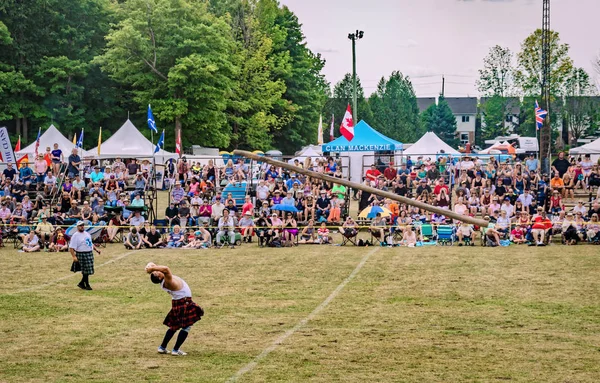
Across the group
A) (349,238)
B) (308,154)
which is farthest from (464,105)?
(349,238)

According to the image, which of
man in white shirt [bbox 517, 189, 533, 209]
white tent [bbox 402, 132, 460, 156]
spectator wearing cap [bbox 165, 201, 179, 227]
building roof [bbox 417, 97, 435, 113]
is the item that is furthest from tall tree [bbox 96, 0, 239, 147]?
building roof [bbox 417, 97, 435, 113]

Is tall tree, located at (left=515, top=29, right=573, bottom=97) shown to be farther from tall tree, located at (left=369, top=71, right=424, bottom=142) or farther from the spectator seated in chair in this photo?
the spectator seated in chair

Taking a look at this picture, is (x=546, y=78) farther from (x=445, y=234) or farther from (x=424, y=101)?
(x=424, y=101)

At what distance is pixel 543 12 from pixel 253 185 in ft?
45.6

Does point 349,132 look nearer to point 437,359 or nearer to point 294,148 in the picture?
point 437,359

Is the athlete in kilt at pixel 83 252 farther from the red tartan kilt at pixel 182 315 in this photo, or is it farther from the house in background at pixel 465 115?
the house in background at pixel 465 115

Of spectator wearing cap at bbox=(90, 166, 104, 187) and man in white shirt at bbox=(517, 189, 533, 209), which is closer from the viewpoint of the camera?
man in white shirt at bbox=(517, 189, 533, 209)

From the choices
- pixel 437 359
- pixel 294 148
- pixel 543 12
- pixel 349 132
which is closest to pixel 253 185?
pixel 349 132

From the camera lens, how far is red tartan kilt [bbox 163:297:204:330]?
9609mm

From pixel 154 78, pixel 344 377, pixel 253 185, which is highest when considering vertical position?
pixel 154 78

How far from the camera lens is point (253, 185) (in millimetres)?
25422

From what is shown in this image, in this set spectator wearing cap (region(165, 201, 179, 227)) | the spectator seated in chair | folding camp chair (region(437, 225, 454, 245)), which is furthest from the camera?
spectator wearing cap (region(165, 201, 179, 227))

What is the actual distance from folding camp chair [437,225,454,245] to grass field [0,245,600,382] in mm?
1216

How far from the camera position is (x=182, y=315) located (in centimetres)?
962
